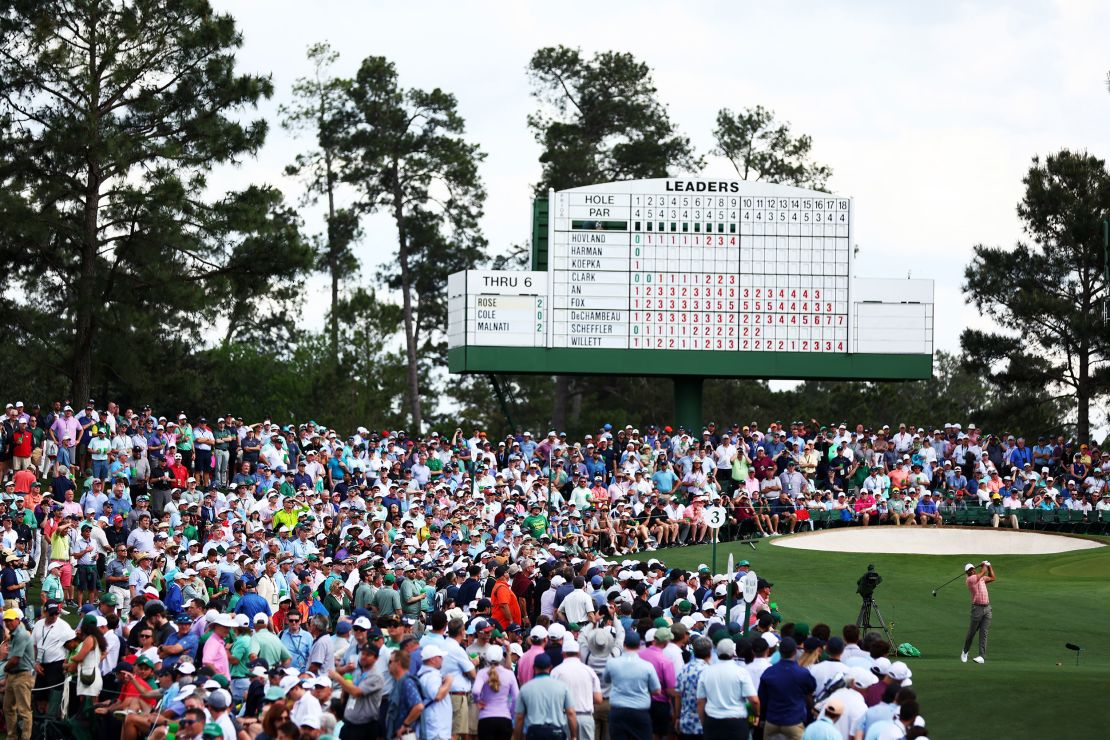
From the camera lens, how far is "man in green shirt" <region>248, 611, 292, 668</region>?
16.6 m

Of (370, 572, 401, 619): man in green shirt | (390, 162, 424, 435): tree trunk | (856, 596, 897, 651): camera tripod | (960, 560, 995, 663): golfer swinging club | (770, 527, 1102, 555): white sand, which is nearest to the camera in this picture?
(370, 572, 401, 619): man in green shirt

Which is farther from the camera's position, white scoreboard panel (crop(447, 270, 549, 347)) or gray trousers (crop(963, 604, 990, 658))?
white scoreboard panel (crop(447, 270, 549, 347))

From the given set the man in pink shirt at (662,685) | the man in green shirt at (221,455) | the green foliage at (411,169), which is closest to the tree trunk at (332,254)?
the green foliage at (411,169)

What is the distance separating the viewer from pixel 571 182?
60.4 m

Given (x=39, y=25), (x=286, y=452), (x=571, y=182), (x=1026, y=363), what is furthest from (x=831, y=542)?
(x=571, y=182)

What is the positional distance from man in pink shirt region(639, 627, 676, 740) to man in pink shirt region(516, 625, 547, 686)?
100cm

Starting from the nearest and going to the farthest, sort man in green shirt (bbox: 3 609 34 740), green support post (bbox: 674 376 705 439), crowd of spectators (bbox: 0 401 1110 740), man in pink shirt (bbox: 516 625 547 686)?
crowd of spectators (bbox: 0 401 1110 740), man in pink shirt (bbox: 516 625 547 686), man in green shirt (bbox: 3 609 34 740), green support post (bbox: 674 376 705 439)

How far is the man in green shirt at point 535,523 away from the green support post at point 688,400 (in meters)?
11.5

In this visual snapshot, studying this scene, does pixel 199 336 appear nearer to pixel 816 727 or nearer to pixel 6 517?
pixel 6 517

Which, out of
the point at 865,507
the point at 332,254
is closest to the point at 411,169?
the point at 332,254

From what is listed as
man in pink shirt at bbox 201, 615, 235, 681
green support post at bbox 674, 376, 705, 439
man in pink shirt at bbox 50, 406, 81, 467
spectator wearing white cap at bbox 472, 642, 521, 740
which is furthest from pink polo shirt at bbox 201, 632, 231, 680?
green support post at bbox 674, 376, 705, 439

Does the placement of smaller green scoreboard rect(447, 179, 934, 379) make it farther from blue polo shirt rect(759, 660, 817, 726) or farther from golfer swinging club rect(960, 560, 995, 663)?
blue polo shirt rect(759, 660, 817, 726)

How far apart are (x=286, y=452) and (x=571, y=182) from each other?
30385 millimetres

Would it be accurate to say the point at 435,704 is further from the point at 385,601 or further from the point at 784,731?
the point at 385,601
